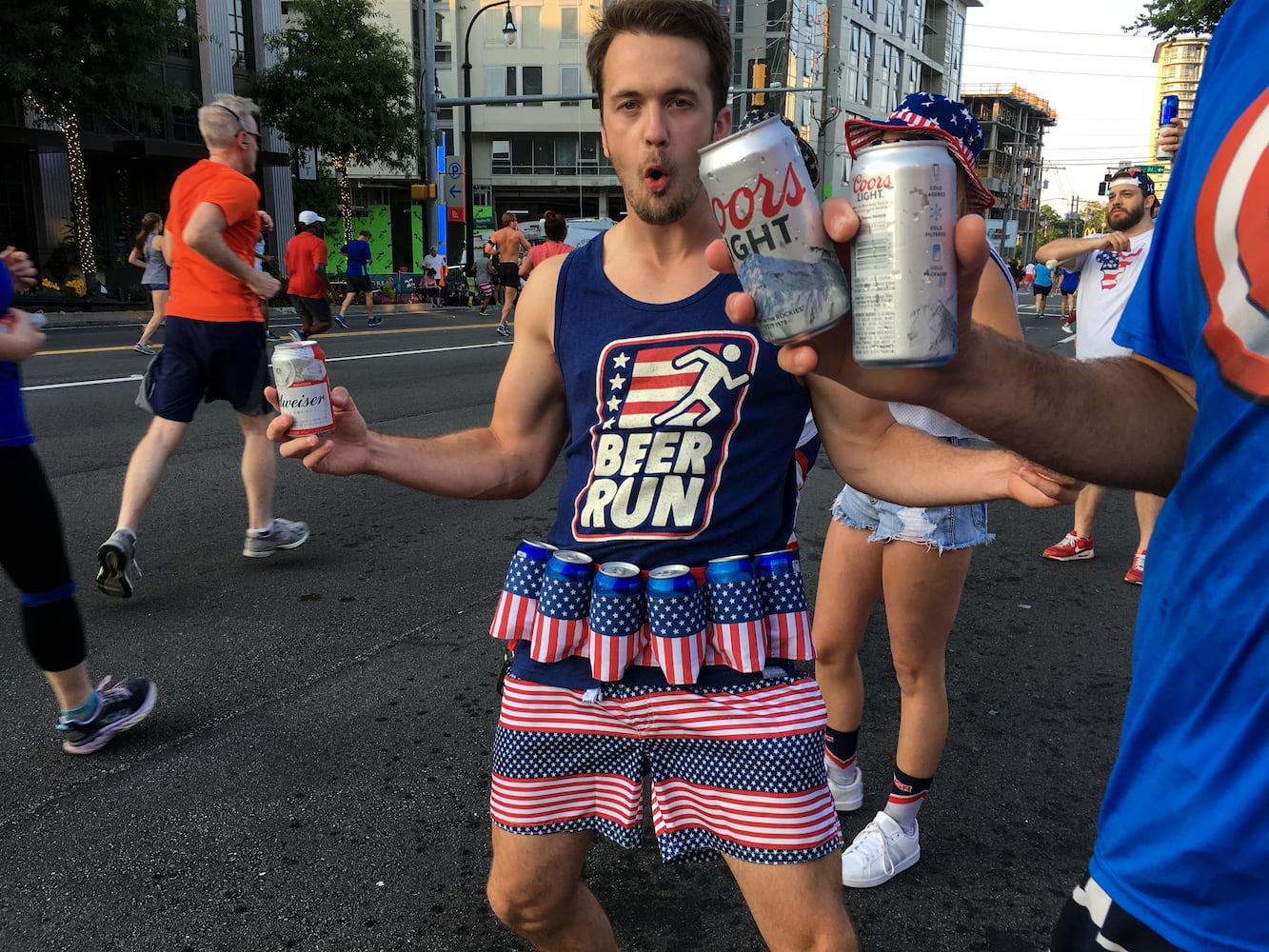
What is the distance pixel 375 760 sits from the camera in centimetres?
325

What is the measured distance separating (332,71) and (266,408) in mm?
28434

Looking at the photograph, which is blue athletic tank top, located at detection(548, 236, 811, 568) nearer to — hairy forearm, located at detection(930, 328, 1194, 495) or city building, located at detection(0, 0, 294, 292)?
hairy forearm, located at detection(930, 328, 1194, 495)

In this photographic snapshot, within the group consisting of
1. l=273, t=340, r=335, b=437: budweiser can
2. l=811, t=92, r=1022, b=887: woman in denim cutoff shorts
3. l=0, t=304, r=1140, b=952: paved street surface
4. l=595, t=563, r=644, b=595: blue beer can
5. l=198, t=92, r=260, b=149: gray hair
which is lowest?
l=0, t=304, r=1140, b=952: paved street surface

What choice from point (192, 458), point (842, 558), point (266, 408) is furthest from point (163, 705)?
point (192, 458)

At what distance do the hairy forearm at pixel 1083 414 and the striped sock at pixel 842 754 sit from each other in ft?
5.96

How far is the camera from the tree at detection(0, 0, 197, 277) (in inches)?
727

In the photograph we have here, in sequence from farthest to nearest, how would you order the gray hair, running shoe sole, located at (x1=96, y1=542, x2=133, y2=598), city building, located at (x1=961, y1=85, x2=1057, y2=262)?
city building, located at (x1=961, y1=85, x2=1057, y2=262), the gray hair, running shoe sole, located at (x1=96, y1=542, x2=133, y2=598)

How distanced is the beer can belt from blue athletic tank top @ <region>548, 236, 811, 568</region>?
9 centimetres

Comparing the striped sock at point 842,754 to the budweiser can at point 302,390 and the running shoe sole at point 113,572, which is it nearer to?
the budweiser can at point 302,390

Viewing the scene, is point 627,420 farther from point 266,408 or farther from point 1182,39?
point 1182,39

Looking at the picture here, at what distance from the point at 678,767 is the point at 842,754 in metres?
1.27

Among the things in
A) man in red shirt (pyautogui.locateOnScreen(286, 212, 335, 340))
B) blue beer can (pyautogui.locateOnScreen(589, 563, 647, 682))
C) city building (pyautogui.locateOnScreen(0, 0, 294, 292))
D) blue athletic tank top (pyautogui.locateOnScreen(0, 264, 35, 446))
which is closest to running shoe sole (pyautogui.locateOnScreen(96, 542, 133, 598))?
blue athletic tank top (pyautogui.locateOnScreen(0, 264, 35, 446))

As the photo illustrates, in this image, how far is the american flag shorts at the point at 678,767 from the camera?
66.8 inches

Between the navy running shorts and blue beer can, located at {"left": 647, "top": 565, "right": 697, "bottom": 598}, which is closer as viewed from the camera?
blue beer can, located at {"left": 647, "top": 565, "right": 697, "bottom": 598}
